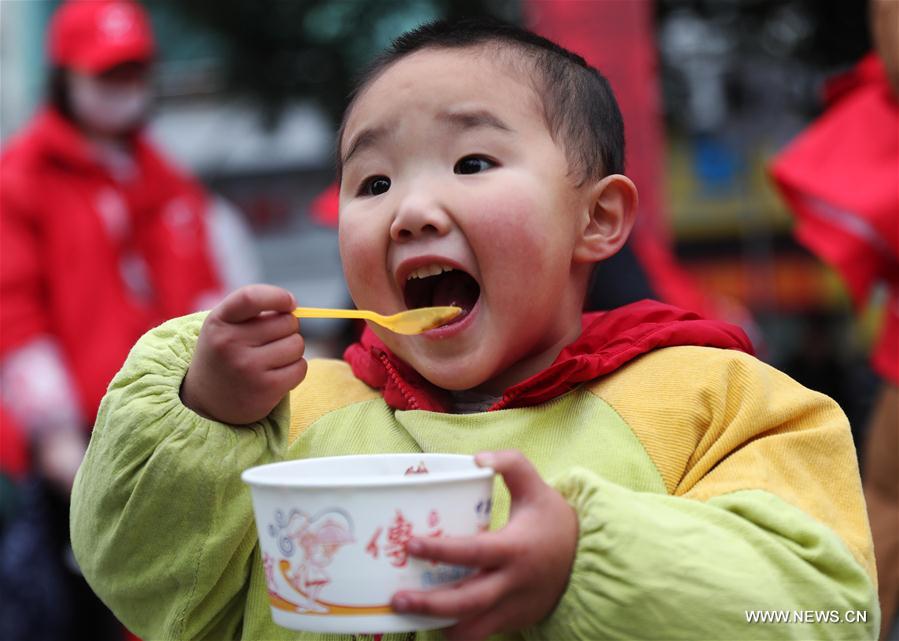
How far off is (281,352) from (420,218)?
248mm

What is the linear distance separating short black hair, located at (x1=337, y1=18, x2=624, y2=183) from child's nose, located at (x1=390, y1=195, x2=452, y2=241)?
226mm

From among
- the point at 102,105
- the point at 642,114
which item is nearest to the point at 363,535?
the point at 102,105

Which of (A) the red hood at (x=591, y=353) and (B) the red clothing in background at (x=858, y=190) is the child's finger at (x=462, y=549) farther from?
(B) the red clothing in background at (x=858, y=190)

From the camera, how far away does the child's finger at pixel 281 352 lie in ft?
4.55

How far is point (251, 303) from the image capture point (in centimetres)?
135

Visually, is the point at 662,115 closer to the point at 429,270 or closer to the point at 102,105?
the point at 102,105

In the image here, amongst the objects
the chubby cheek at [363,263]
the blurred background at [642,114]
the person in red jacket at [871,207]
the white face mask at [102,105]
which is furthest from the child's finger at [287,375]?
the white face mask at [102,105]

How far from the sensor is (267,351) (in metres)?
1.39

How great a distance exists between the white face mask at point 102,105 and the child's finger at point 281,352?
3.20 meters

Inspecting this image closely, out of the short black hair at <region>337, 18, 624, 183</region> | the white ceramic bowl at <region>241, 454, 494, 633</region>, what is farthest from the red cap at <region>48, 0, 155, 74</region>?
the white ceramic bowl at <region>241, 454, 494, 633</region>

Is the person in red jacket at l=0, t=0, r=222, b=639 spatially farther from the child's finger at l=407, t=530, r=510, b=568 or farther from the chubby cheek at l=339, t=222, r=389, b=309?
the child's finger at l=407, t=530, r=510, b=568

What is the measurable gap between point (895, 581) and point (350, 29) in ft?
12.7

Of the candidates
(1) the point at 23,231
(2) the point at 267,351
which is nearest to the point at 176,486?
(2) the point at 267,351

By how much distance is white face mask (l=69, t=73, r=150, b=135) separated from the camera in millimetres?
4332
